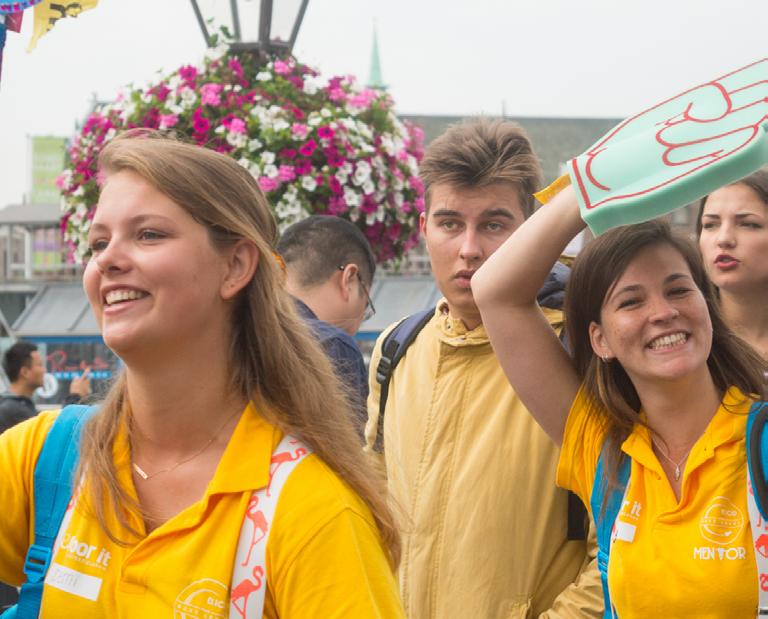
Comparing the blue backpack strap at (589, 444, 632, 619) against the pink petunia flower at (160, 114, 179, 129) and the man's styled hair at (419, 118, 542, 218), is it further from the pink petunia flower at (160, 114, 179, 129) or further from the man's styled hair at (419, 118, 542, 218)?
the pink petunia flower at (160, 114, 179, 129)

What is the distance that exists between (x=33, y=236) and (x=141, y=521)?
45909 mm

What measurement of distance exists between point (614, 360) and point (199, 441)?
1.15 meters

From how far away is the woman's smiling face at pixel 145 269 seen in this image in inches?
81.0

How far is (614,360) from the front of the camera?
9.08 feet

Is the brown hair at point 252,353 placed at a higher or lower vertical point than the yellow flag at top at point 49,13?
lower

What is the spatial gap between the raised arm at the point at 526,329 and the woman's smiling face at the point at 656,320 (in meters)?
0.14

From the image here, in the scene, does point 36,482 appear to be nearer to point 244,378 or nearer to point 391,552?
point 244,378

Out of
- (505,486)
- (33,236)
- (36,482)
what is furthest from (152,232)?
(33,236)

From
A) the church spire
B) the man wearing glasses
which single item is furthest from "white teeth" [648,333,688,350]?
the church spire

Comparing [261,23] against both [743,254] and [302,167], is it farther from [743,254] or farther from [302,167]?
[743,254]

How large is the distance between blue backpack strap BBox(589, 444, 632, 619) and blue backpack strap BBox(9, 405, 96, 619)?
1.20 meters

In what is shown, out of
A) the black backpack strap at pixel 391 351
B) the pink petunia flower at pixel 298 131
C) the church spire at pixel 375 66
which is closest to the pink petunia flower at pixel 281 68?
the pink petunia flower at pixel 298 131

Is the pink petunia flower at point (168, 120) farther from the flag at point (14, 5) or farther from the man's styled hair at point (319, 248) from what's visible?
the flag at point (14, 5)

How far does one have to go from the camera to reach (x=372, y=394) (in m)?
3.39
